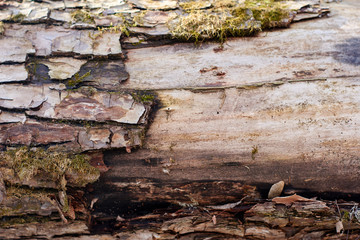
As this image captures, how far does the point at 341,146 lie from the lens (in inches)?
85.6

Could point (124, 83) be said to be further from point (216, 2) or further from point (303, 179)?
point (303, 179)

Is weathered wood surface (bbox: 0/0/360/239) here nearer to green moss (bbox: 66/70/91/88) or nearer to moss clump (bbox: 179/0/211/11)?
green moss (bbox: 66/70/91/88)

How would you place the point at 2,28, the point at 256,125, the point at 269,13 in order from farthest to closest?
the point at 269,13 < the point at 2,28 < the point at 256,125

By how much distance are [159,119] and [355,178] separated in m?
1.54

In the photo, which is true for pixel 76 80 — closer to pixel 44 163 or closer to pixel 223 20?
pixel 44 163

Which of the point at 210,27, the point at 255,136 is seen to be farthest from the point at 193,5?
the point at 255,136

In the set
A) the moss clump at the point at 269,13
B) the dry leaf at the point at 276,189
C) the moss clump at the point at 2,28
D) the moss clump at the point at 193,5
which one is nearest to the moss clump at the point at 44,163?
the moss clump at the point at 2,28

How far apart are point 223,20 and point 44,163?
1738 millimetres

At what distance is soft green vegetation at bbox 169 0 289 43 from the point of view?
94.3 inches

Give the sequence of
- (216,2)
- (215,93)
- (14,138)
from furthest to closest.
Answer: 1. (216,2)
2. (215,93)
3. (14,138)

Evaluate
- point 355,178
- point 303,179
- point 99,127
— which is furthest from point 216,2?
point 355,178

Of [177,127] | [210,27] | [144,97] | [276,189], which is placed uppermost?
[210,27]

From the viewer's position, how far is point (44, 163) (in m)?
2.04

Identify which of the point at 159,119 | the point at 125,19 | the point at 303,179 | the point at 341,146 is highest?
the point at 125,19
